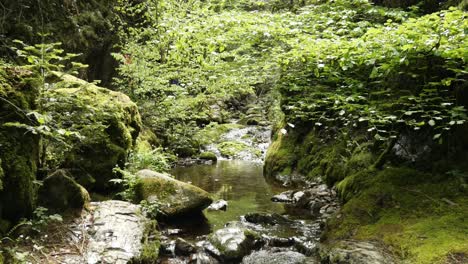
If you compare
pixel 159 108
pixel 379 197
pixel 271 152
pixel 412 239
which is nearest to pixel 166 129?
pixel 159 108

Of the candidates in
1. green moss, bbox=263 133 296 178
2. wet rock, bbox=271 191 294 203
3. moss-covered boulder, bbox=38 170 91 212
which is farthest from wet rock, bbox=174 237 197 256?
green moss, bbox=263 133 296 178

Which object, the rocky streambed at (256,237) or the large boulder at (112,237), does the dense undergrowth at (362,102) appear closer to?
the rocky streambed at (256,237)

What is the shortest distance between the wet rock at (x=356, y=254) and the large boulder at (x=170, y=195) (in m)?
2.99

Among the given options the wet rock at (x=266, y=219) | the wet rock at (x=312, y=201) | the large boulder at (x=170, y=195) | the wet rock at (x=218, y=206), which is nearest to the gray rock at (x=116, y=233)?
the large boulder at (x=170, y=195)

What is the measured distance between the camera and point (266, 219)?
7.77m

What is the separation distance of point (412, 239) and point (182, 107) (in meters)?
11.9

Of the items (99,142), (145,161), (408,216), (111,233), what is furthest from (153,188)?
(408,216)

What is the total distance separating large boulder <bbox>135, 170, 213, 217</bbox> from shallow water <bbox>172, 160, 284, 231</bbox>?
56cm

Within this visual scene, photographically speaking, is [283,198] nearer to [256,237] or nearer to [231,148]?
[256,237]

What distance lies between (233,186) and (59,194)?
22.2 ft

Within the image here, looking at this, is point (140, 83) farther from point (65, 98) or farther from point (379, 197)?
point (379, 197)

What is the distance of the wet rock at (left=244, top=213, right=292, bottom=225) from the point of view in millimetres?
7730

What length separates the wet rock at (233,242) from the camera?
20.2 feet

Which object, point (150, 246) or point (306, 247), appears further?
point (306, 247)
